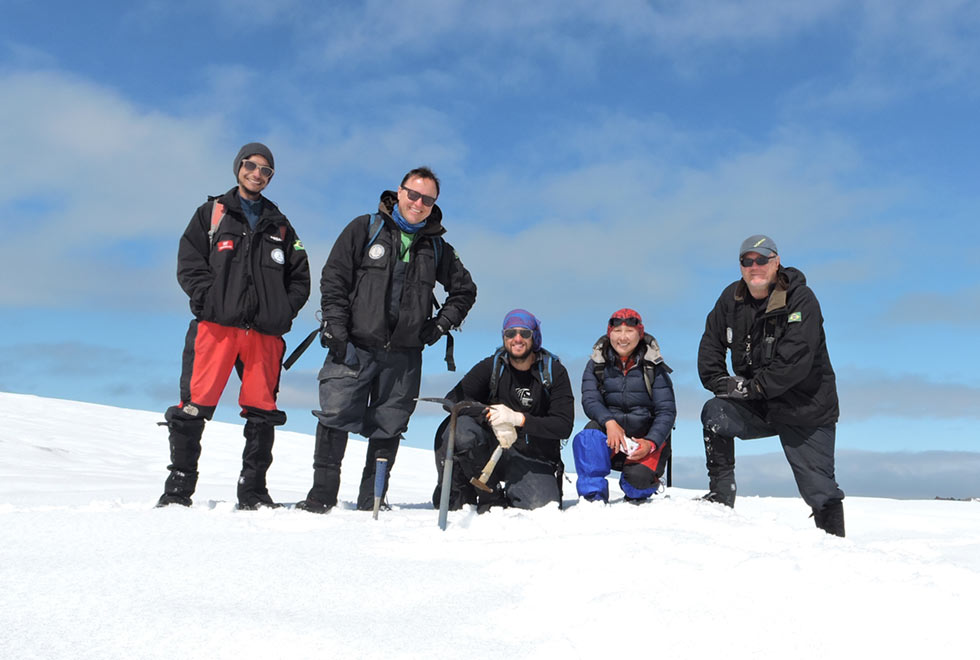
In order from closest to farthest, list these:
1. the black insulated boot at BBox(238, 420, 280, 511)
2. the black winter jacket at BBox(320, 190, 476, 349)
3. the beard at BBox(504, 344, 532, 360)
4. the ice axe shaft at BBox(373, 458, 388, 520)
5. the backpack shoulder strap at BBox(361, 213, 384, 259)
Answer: the ice axe shaft at BBox(373, 458, 388, 520) → the black insulated boot at BBox(238, 420, 280, 511) → the black winter jacket at BBox(320, 190, 476, 349) → the backpack shoulder strap at BBox(361, 213, 384, 259) → the beard at BBox(504, 344, 532, 360)

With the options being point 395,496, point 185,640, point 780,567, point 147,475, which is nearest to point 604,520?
point 780,567

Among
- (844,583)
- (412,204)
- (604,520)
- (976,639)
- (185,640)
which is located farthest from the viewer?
(412,204)

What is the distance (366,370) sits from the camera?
477 centimetres

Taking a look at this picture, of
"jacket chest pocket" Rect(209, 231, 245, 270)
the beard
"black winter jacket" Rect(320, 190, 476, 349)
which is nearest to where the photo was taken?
"jacket chest pocket" Rect(209, 231, 245, 270)

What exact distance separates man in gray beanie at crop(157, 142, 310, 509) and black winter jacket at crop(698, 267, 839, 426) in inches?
113

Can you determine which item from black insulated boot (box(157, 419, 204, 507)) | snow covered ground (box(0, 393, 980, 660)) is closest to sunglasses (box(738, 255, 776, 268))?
snow covered ground (box(0, 393, 980, 660))

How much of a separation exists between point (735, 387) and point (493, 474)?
1725 millimetres

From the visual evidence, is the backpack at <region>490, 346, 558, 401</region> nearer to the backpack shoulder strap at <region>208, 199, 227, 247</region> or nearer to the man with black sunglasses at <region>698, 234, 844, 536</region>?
the man with black sunglasses at <region>698, 234, 844, 536</region>

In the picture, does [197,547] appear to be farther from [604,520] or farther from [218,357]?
[604,520]

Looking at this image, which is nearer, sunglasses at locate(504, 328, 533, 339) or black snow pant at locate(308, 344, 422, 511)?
black snow pant at locate(308, 344, 422, 511)

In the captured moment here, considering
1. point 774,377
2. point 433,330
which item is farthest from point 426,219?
point 774,377

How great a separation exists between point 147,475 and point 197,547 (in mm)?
5787

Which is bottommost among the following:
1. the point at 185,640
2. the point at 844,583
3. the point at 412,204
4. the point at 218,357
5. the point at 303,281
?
the point at 185,640

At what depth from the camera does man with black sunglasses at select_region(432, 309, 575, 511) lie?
4.88 meters
